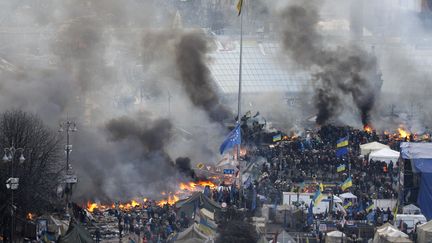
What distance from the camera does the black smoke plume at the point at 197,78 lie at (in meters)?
73.2

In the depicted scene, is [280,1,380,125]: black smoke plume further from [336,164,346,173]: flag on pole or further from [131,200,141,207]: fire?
[131,200,141,207]: fire

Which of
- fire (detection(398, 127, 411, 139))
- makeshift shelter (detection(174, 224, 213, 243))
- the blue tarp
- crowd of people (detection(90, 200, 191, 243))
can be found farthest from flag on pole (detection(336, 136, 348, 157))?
makeshift shelter (detection(174, 224, 213, 243))

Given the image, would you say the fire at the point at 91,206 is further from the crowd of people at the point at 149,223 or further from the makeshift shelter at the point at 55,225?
the makeshift shelter at the point at 55,225

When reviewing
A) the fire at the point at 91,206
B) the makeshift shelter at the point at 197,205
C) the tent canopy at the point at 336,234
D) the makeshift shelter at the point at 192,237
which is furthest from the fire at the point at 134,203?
the tent canopy at the point at 336,234

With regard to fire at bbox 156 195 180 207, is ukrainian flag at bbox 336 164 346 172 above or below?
above

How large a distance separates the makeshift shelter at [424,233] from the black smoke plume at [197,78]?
103 feet

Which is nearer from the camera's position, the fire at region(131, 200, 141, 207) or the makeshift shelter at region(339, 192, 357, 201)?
the makeshift shelter at region(339, 192, 357, 201)

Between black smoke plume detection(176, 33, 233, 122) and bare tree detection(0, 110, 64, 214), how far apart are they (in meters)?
19.7

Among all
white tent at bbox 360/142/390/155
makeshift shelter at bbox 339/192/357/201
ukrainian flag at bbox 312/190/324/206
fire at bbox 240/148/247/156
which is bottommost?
makeshift shelter at bbox 339/192/357/201

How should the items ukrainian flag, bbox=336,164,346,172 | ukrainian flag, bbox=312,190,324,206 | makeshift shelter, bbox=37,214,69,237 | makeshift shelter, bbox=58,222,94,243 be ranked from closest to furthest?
1. makeshift shelter, bbox=58,222,94,243
2. makeshift shelter, bbox=37,214,69,237
3. ukrainian flag, bbox=312,190,324,206
4. ukrainian flag, bbox=336,164,346,172

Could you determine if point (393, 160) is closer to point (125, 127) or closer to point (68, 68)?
point (125, 127)

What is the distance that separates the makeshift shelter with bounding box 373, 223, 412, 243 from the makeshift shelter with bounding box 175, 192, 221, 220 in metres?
7.89

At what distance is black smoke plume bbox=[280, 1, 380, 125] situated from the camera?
77250 mm

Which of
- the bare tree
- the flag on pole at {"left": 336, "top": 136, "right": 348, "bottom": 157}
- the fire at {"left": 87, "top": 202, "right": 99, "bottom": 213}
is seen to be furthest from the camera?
the flag on pole at {"left": 336, "top": 136, "right": 348, "bottom": 157}
